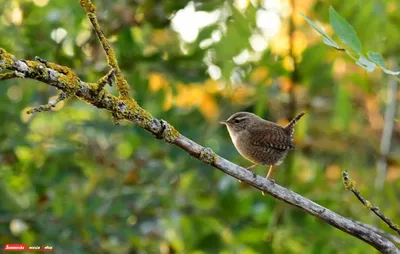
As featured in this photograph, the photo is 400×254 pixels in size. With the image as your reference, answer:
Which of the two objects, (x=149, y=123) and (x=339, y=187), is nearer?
(x=149, y=123)

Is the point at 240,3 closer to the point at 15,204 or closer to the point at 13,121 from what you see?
the point at 13,121

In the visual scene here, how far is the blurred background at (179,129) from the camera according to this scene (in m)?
3.26

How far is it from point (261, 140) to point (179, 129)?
476 millimetres

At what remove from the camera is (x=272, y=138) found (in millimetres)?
3451

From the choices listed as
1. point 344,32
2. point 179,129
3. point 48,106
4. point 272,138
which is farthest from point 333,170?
point 48,106

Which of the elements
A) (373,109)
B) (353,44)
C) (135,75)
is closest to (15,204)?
(135,75)

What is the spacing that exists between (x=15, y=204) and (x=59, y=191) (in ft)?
0.92

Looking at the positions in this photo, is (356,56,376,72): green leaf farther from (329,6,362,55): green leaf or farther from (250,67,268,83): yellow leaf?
(250,67,268,83): yellow leaf

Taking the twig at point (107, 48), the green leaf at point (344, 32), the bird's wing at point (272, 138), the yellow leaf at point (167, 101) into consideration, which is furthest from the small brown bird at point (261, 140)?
the twig at point (107, 48)

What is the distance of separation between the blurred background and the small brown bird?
109 millimetres

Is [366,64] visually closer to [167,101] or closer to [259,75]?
[167,101]

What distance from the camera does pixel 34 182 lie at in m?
3.61

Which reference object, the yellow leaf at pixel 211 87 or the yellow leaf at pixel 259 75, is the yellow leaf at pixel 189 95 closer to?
the yellow leaf at pixel 211 87

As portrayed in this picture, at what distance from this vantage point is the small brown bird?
335 cm
